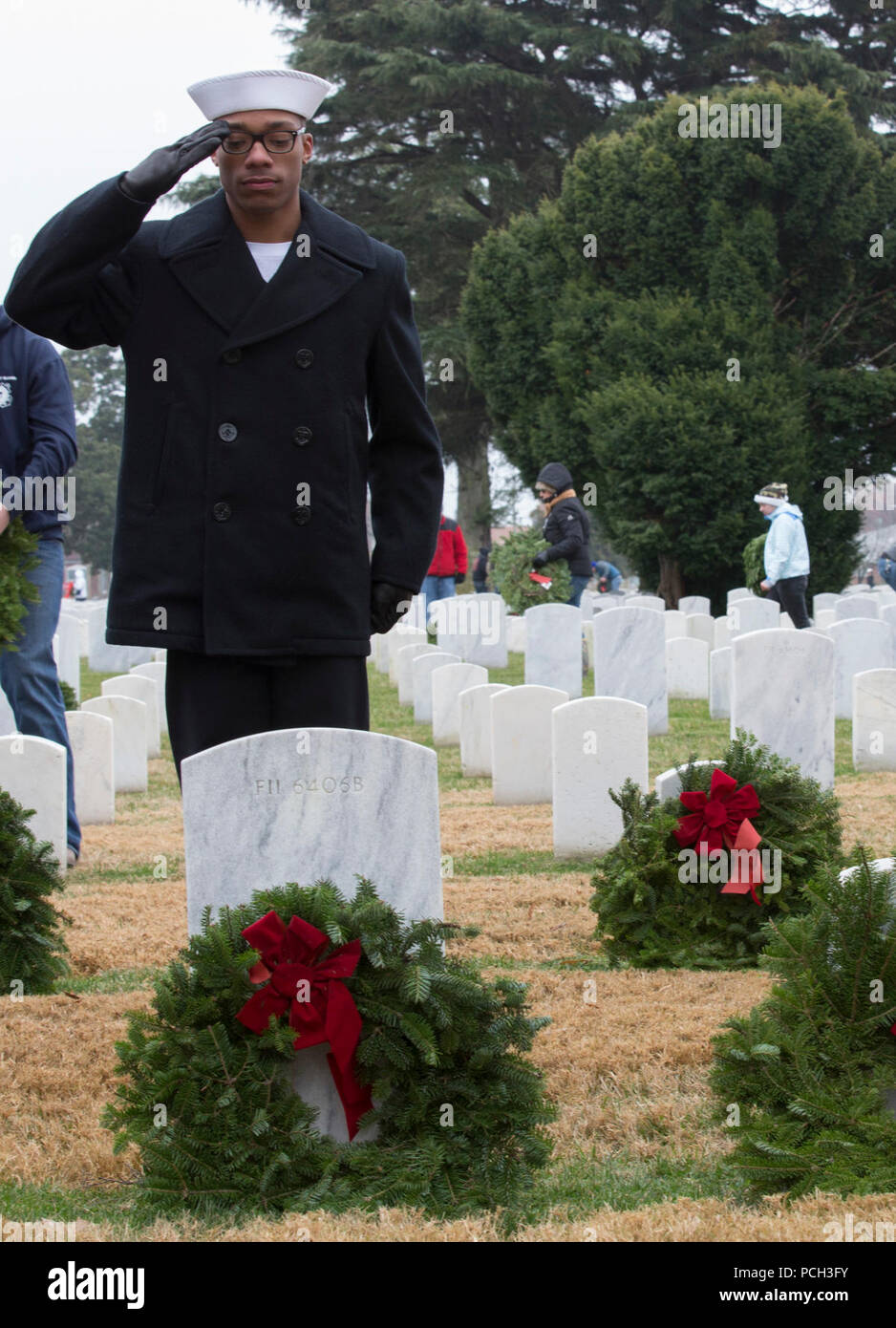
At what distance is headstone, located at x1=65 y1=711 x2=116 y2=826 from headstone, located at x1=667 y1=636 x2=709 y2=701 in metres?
7.35

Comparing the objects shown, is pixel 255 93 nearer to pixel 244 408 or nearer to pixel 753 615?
pixel 244 408

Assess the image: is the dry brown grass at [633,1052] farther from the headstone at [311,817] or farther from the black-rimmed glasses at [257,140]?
the black-rimmed glasses at [257,140]

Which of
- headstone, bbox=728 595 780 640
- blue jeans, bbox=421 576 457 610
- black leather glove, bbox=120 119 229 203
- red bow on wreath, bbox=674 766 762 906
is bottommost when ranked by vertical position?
red bow on wreath, bbox=674 766 762 906

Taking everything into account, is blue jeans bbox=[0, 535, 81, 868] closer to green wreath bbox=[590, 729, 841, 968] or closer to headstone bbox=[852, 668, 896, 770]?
green wreath bbox=[590, 729, 841, 968]

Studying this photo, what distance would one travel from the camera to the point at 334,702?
12.5 ft

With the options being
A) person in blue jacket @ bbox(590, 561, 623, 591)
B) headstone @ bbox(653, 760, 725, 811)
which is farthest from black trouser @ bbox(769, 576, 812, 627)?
person in blue jacket @ bbox(590, 561, 623, 591)

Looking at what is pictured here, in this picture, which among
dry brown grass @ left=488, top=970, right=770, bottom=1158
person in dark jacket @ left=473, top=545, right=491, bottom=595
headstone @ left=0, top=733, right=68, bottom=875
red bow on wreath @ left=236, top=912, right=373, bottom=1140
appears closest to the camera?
red bow on wreath @ left=236, top=912, right=373, bottom=1140

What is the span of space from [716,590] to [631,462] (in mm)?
2842

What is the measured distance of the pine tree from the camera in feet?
11.0

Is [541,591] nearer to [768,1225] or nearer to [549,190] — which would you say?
[768,1225]

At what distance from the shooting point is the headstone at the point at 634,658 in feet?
40.7

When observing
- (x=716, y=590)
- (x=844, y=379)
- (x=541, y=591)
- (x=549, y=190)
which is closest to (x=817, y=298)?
(x=844, y=379)

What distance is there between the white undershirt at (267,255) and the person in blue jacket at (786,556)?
11325 millimetres

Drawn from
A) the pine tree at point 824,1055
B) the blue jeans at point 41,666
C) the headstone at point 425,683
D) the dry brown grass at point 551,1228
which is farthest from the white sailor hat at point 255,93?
the headstone at point 425,683
